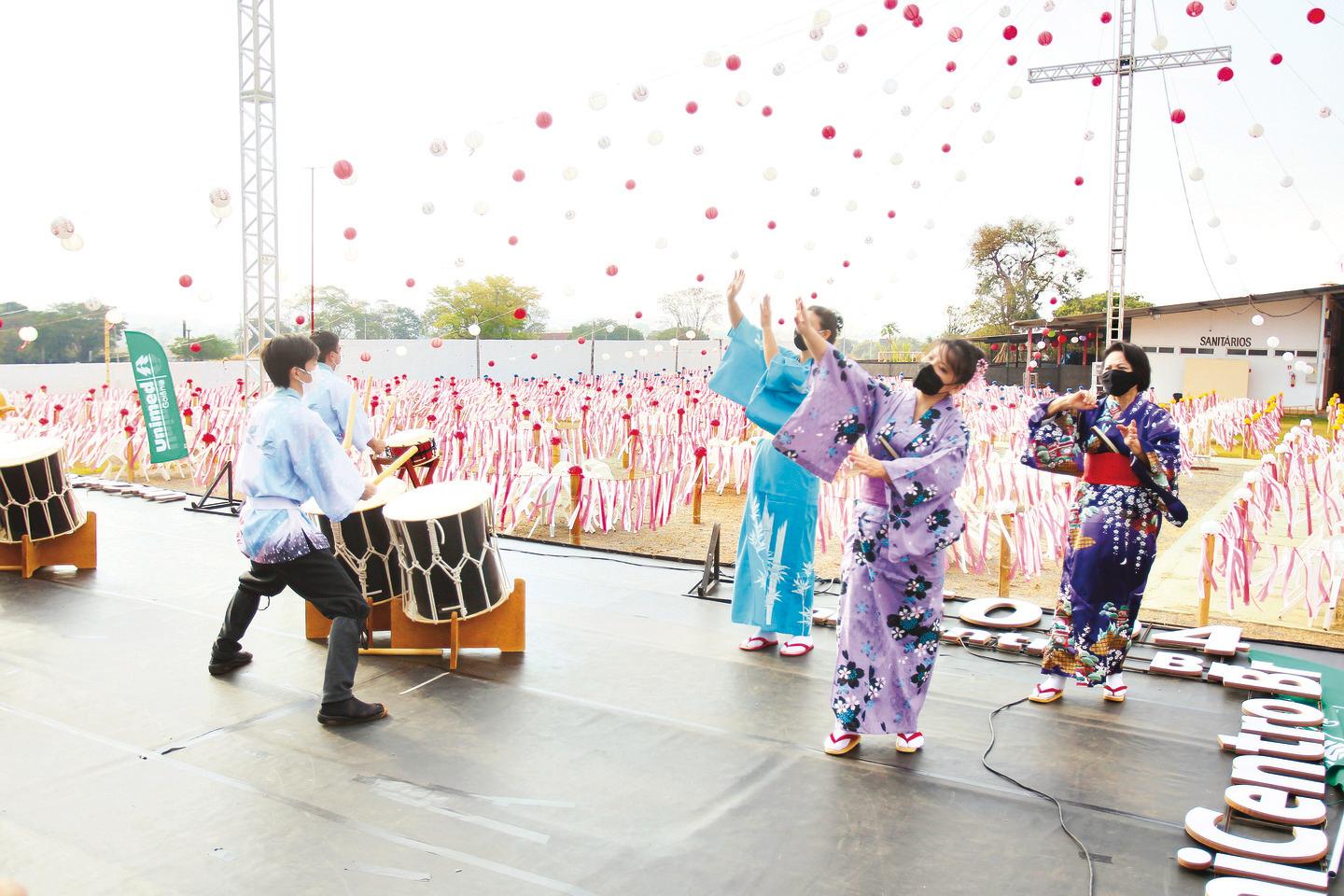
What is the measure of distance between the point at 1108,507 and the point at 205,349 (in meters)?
29.1

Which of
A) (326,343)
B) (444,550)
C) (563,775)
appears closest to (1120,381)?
(563,775)

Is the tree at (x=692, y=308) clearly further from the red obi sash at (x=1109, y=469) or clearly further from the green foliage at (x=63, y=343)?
the red obi sash at (x=1109, y=469)

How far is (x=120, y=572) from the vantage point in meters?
4.99

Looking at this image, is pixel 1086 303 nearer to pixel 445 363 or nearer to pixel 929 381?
pixel 445 363

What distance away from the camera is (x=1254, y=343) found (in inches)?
856

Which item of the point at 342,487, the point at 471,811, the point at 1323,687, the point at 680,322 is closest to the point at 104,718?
the point at 342,487

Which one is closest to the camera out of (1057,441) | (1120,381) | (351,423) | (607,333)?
(1120,381)

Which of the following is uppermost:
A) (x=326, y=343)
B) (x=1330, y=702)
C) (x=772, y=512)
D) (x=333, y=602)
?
(x=326, y=343)

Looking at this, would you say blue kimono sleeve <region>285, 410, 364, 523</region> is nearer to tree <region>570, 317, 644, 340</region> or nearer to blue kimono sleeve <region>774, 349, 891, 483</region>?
blue kimono sleeve <region>774, 349, 891, 483</region>

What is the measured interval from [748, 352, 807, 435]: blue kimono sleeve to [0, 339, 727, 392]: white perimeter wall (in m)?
14.5

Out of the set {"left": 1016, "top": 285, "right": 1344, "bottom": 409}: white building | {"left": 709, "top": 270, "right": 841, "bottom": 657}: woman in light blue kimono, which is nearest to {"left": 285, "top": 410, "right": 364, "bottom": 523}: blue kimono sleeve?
{"left": 709, "top": 270, "right": 841, "bottom": 657}: woman in light blue kimono

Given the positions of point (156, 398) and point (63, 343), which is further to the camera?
point (63, 343)

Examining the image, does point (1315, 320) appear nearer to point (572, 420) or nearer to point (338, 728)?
point (572, 420)

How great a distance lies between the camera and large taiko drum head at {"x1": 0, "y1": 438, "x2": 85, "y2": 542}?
4.70 m
